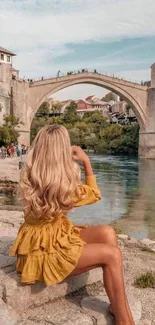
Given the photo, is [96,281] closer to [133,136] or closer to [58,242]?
[58,242]

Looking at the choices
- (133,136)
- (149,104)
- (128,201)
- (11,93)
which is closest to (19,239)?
(128,201)

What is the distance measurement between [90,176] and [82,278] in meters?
0.76

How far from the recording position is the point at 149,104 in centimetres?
4531

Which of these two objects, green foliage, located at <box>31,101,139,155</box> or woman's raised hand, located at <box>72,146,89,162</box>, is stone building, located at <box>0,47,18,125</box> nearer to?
green foliage, located at <box>31,101,139,155</box>

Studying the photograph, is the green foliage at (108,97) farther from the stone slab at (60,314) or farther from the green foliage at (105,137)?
the stone slab at (60,314)

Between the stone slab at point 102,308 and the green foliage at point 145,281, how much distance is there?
416mm

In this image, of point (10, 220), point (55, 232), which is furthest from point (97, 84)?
point (55, 232)

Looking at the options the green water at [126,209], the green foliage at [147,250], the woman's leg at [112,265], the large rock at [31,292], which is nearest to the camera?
the woman's leg at [112,265]

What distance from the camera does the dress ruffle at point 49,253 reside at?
2.71 meters

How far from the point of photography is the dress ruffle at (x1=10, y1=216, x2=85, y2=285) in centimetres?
271

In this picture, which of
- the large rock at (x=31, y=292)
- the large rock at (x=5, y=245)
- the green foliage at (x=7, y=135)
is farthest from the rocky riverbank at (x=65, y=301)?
the green foliage at (x=7, y=135)

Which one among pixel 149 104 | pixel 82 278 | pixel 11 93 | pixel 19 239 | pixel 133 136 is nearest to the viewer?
pixel 19 239

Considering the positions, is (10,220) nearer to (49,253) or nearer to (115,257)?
(49,253)

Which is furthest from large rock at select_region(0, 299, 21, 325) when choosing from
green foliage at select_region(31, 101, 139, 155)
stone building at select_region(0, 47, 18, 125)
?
green foliage at select_region(31, 101, 139, 155)
